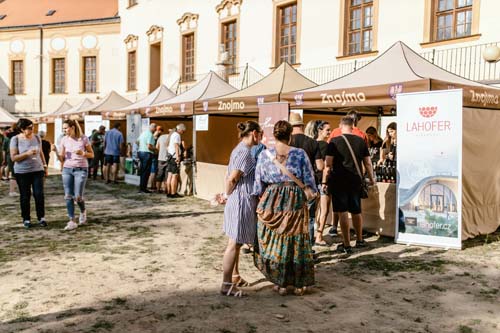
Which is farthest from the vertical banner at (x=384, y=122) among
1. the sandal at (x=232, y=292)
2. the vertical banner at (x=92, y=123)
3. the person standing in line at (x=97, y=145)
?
the vertical banner at (x=92, y=123)

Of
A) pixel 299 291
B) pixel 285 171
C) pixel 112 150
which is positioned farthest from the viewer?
pixel 112 150

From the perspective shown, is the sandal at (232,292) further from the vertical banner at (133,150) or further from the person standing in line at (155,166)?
the vertical banner at (133,150)

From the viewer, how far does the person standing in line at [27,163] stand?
7857 mm

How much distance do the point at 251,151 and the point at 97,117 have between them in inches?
562

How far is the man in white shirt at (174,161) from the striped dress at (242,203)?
7.13 m

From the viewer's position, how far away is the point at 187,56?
2209cm

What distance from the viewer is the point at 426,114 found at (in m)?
6.96

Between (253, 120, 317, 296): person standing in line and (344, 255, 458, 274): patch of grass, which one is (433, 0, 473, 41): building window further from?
(253, 120, 317, 296): person standing in line

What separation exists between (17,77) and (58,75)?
314cm

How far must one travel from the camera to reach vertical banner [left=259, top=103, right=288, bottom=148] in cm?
959

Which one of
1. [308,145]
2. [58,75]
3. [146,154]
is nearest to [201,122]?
[146,154]

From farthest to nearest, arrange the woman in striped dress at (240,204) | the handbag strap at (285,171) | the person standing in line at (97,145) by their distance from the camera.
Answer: the person standing in line at (97,145) < the woman in striped dress at (240,204) < the handbag strap at (285,171)

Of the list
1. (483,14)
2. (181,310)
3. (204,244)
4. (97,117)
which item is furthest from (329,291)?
(97,117)

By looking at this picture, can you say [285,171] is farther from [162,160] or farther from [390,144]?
[162,160]
